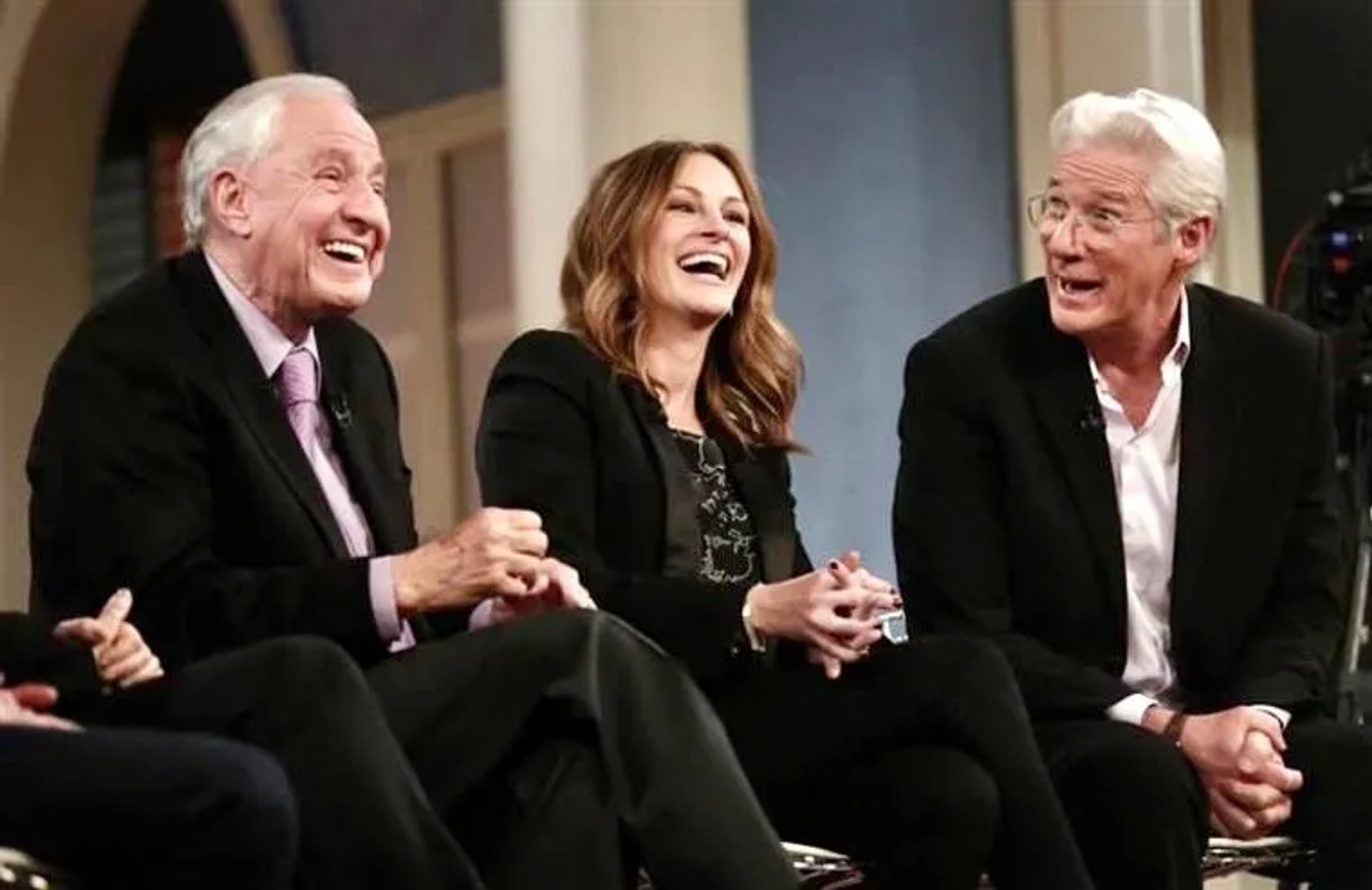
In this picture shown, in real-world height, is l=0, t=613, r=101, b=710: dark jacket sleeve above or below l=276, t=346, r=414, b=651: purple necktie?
below

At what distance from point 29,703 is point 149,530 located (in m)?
0.25

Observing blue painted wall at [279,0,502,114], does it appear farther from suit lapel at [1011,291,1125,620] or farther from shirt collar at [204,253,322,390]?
shirt collar at [204,253,322,390]

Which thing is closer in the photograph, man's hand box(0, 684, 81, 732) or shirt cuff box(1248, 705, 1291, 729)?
man's hand box(0, 684, 81, 732)

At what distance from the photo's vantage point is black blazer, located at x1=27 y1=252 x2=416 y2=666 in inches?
93.0

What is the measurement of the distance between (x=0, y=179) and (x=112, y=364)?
3.38m

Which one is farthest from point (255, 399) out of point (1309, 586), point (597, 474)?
point (1309, 586)

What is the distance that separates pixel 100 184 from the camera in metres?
6.49

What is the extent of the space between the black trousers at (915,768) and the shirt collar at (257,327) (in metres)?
0.55

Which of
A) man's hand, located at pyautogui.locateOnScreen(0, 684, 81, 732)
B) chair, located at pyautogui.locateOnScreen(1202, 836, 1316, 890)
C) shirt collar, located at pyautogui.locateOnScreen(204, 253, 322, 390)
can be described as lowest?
chair, located at pyautogui.locateOnScreen(1202, 836, 1316, 890)

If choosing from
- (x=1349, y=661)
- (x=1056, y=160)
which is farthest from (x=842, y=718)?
(x=1349, y=661)

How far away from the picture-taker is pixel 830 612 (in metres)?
2.57

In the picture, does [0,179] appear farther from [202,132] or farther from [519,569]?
[519,569]

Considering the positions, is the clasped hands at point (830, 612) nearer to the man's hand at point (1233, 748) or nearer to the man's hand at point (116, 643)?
the man's hand at point (1233, 748)

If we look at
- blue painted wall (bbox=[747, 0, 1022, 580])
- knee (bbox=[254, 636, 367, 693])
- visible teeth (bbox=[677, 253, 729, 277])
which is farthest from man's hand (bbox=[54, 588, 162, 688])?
blue painted wall (bbox=[747, 0, 1022, 580])
